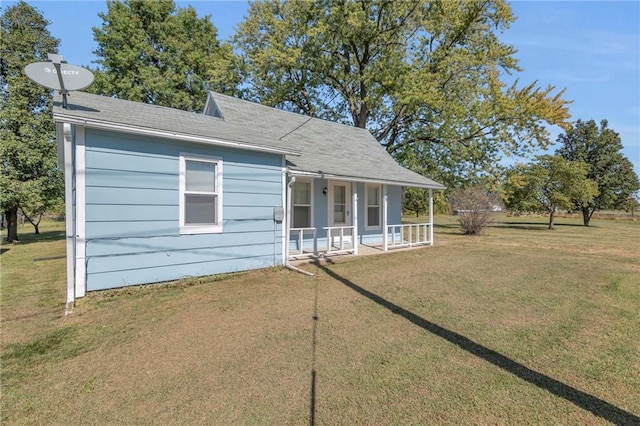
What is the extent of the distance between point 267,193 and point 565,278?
698 cm

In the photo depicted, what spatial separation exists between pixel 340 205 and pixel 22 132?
47.5 feet

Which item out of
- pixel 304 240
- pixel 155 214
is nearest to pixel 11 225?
pixel 155 214

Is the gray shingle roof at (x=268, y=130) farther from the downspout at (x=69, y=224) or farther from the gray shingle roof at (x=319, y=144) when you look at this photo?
the downspout at (x=69, y=224)

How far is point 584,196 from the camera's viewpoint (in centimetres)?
2253

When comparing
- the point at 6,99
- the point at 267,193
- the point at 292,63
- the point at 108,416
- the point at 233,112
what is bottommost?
the point at 108,416

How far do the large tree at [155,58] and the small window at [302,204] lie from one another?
→ 1495 cm

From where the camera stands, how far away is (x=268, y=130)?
995 centimetres

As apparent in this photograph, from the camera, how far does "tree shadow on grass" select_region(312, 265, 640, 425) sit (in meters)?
2.26

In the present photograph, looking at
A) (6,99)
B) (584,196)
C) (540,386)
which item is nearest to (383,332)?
(540,386)

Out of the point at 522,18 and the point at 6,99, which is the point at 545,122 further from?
the point at 6,99

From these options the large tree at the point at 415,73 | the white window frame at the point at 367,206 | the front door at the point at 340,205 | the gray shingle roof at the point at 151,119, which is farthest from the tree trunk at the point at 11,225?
the white window frame at the point at 367,206

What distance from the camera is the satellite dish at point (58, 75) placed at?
5113mm

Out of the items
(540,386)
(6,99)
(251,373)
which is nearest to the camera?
(540,386)

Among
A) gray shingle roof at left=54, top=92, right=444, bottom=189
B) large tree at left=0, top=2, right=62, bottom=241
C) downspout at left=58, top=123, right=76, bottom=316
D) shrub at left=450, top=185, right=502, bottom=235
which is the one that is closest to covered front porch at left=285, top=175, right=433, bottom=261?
gray shingle roof at left=54, top=92, right=444, bottom=189
